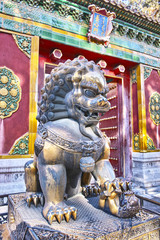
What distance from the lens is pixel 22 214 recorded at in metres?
1.09

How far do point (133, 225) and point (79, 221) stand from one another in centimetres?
30

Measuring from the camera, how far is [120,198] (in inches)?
40.4

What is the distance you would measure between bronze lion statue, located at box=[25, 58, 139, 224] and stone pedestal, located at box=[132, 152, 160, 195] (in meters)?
3.50

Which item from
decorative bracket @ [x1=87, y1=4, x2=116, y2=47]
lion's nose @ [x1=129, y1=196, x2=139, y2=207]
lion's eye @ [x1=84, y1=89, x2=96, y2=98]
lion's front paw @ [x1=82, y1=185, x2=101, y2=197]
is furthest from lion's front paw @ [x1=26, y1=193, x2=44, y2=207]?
decorative bracket @ [x1=87, y1=4, x2=116, y2=47]

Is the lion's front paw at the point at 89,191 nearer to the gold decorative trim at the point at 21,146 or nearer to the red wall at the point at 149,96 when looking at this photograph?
the gold decorative trim at the point at 21,146

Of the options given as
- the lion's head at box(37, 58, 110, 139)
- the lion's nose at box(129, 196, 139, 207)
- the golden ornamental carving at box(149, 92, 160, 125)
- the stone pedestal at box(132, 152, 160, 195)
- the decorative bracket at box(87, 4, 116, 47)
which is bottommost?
the stone pedestal at box(132, 152, 160, 195)

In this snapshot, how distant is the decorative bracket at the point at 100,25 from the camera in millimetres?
3931

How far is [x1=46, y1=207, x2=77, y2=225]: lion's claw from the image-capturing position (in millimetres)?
951

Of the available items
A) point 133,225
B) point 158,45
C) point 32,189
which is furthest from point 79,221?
point 158,45

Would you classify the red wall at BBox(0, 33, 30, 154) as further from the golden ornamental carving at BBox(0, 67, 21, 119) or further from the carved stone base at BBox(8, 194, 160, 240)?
the carved stone base at BBox(8, 194, 160, 240)

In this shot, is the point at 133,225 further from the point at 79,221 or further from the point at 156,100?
the point at 156,100

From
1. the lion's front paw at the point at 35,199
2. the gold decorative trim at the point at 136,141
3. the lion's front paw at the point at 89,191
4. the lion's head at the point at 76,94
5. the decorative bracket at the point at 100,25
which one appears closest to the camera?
the lion's head at the point at 76,94

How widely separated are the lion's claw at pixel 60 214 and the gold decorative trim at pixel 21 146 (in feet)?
8.08

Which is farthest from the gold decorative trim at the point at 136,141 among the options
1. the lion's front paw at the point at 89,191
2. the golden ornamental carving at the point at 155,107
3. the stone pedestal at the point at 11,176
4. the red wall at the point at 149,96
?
the lion's front paw at the point at 89,191
